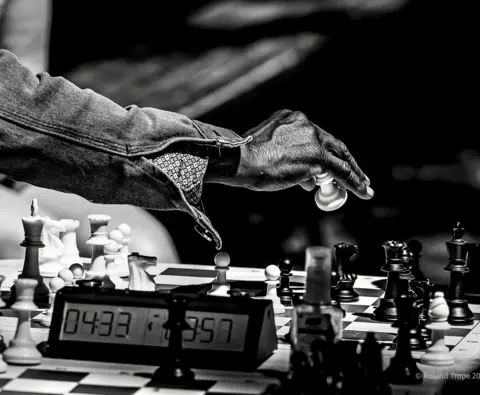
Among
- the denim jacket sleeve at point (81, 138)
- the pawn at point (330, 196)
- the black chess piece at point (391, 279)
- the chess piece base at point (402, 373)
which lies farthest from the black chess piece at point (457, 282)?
the denim jacket sleeve at point (81, 138)

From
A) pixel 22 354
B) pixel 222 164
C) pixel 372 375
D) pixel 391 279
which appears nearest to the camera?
pixel 372 375

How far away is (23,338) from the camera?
1959mm

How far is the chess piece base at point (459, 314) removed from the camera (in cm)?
254

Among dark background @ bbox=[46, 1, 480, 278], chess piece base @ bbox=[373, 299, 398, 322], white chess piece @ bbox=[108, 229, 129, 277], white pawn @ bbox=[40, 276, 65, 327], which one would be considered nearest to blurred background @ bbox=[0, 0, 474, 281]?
dark background @ bbox=[46, 1, 480, 278]

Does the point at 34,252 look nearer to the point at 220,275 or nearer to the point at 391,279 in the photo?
the point at 220,275

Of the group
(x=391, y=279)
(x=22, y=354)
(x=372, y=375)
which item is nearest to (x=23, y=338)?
(x=22, y=354)

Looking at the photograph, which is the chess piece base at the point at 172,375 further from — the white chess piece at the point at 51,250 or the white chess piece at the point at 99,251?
the white chess piece at the point at 51,250

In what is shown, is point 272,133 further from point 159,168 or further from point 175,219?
point 175,219

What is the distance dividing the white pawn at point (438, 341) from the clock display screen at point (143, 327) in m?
0.37

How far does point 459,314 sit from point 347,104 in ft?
3.72

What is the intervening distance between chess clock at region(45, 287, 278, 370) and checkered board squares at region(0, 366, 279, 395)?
47 millimetres

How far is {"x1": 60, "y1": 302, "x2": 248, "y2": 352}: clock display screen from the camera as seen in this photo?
1.96m

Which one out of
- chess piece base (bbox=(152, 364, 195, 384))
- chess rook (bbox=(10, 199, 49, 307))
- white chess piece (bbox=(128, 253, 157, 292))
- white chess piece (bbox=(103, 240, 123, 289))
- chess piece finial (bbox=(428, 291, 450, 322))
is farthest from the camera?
white chess piece (bbox=(103, 240, 123, 289))

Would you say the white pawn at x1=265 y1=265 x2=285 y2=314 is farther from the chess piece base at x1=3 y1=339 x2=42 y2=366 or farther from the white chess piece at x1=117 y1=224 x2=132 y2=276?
the chess piece base at x1=3 y1=339 x2=42 y2=366
